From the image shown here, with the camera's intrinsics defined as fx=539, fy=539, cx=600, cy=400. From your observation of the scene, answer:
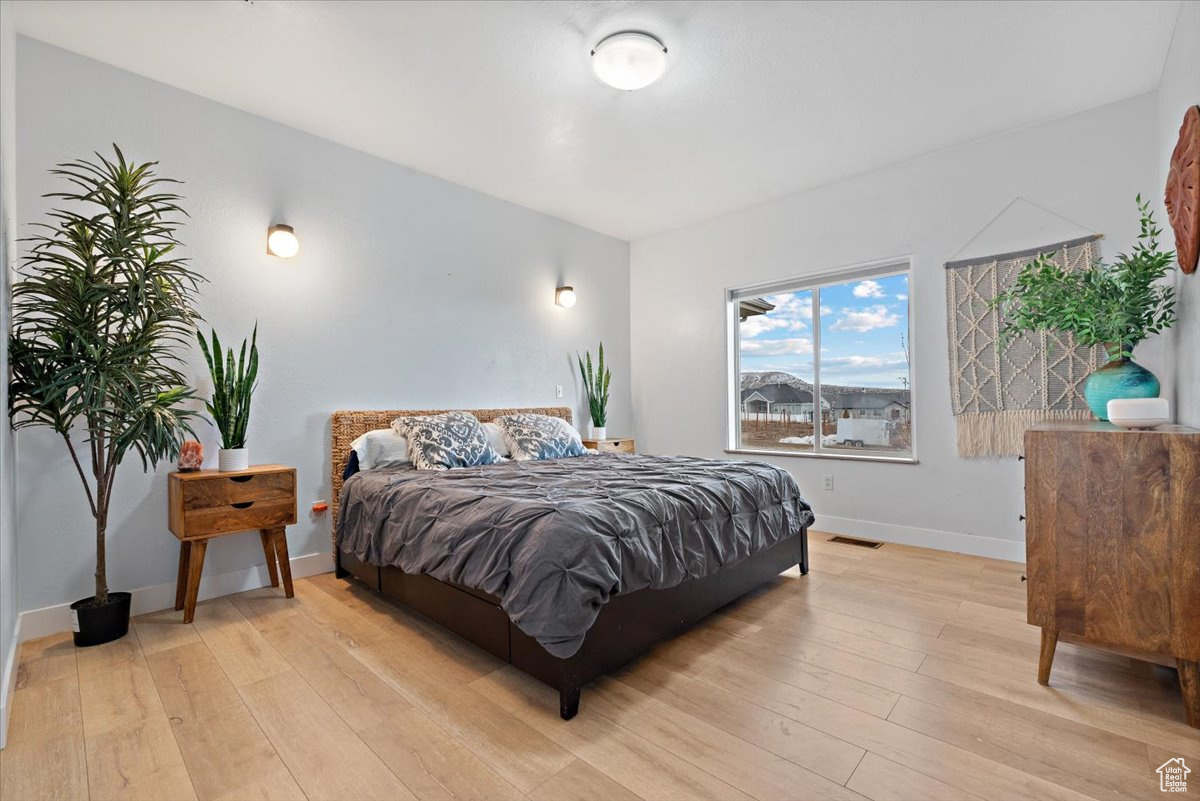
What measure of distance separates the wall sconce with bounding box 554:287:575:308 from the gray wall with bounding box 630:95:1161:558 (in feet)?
3.54

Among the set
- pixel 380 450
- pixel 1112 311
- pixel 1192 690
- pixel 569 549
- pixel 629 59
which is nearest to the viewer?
pixel 1192 690

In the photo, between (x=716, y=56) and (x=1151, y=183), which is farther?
(x=1151, y=183)

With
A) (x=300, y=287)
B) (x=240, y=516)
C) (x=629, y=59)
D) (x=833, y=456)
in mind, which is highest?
(x=629, y=59)

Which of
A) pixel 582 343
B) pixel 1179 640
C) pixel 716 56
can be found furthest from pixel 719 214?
pixel 1179 640

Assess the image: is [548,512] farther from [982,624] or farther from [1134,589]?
[982,624]

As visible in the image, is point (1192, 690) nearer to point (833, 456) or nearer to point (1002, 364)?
point (1002, 364)

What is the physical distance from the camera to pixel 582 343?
504 cm

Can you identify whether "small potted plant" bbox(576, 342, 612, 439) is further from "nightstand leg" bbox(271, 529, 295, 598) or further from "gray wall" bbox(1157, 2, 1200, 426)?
"gray wall" bbox(1157, 2, 1200, 426)

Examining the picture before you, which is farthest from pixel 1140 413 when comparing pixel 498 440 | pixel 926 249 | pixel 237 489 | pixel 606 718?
pixel 237 489

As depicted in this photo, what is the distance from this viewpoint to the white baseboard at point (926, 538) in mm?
3414

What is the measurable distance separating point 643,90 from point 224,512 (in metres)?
3.00

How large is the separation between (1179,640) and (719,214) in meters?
4.01

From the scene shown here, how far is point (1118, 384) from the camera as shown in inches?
88.0

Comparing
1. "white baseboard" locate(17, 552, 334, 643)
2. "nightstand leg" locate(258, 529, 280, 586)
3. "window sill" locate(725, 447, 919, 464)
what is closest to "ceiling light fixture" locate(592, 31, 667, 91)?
"nightstand leg" locate(258, 529, 280, 586)
